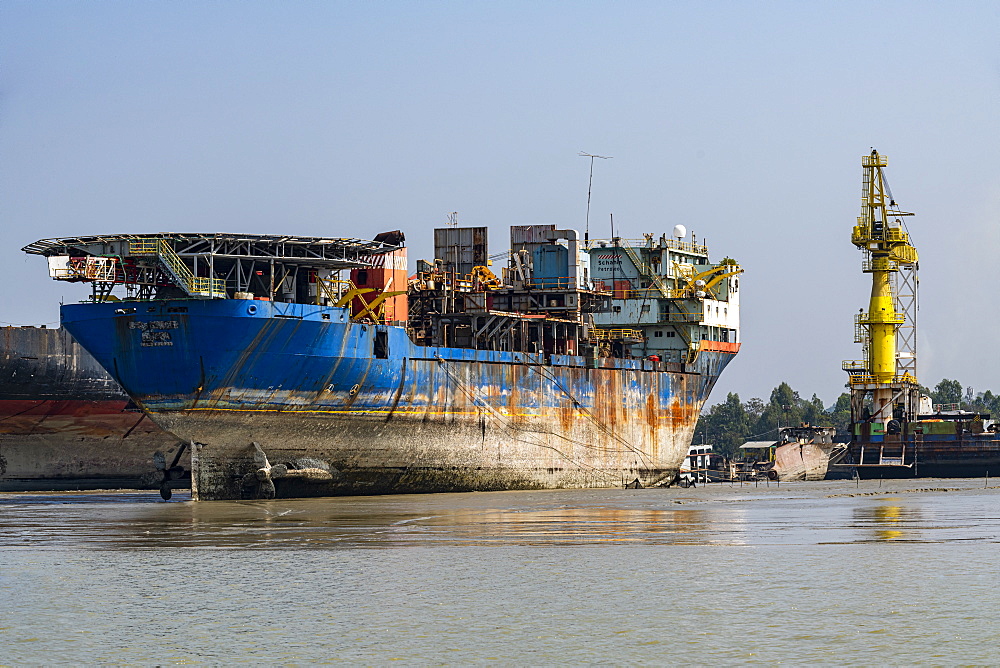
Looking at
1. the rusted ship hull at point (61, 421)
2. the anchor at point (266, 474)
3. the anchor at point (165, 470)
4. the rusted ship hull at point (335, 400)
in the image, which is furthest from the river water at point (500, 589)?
the rusted ship hull at point (61, 421)

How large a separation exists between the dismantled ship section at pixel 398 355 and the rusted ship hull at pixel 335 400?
2.5 inches

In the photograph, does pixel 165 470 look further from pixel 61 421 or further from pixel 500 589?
pixel 500 589

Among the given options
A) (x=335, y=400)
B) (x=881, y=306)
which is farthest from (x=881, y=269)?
(x=335, y=400)

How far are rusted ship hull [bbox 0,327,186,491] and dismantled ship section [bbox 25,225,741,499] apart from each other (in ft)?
37.3

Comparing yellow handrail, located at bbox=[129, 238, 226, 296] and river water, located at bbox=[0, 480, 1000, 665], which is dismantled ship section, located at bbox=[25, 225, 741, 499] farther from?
river water, located at bbox=[0, 480, 1000, 665]

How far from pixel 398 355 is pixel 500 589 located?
23475 mm

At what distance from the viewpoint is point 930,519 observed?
32.7 meters

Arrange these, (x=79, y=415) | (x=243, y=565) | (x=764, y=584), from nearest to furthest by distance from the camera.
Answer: (x=764, y=584), (x=243, y=565), (x=79, y=415)

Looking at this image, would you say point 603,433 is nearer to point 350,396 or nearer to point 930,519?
point 350,396

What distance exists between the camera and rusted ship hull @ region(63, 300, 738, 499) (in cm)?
3884

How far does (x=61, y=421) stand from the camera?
52.2 metres

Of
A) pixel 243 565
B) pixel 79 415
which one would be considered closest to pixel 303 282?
pixel 79 415

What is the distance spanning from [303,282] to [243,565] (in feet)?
65.4

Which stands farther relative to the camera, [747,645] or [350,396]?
[350,396]
